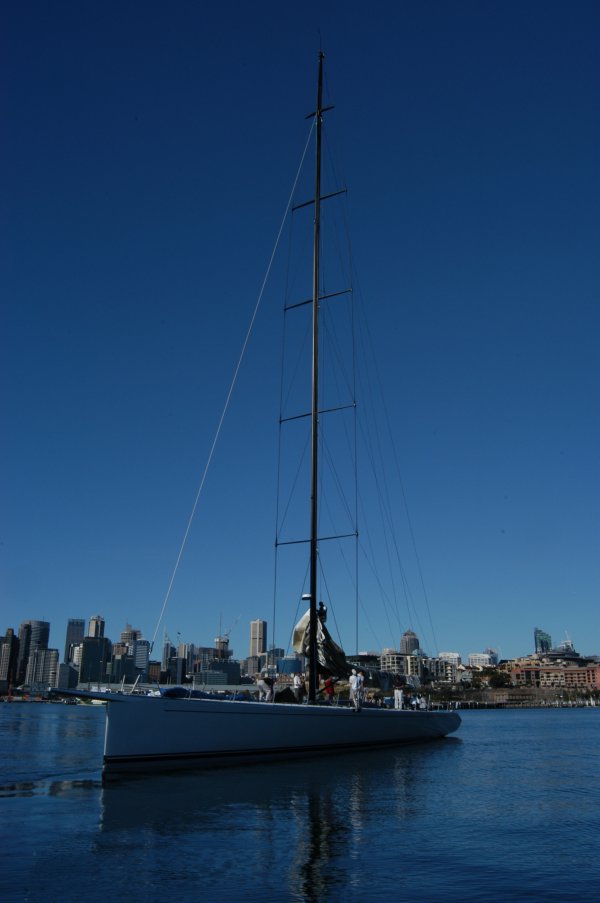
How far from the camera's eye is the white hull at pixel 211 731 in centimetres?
1875

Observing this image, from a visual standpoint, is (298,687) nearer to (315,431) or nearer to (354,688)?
(354,688)

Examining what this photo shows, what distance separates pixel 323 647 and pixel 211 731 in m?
6.73

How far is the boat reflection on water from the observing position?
31.5 feet

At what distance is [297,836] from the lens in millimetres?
11336

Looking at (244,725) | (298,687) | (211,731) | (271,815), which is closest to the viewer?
(271,815)

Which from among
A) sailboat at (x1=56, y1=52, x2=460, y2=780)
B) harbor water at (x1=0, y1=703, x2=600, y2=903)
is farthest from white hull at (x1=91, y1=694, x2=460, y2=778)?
harbor water at (x1=0, y1=703, x2=600, y2=903)

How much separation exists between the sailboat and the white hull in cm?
2

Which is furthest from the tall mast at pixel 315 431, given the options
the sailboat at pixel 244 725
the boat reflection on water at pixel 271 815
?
the boat reflection on water at pixel 271 815

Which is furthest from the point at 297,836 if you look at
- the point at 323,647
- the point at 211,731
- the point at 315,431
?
the point at 315,431

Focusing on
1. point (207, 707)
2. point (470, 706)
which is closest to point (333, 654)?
point (207, 707)

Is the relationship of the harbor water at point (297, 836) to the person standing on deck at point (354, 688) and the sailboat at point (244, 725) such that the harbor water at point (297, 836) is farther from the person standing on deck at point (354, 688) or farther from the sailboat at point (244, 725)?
the person standing on deck at point (354, 688)

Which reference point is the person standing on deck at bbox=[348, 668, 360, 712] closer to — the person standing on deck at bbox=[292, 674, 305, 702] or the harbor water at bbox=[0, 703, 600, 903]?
the person standing on deck at bbox=[292, 674, 305, 702]

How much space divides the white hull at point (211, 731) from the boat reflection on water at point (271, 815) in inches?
39.0

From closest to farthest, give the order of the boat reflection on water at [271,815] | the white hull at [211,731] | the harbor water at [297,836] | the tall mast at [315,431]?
the harbor water at [297,836] → the boat reflection on water at [271,815] → the white hull at [211,731] → the tall mast at [315,431]
